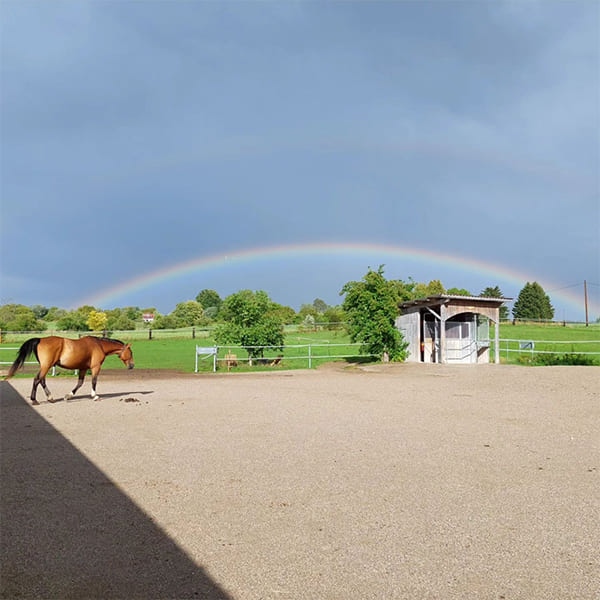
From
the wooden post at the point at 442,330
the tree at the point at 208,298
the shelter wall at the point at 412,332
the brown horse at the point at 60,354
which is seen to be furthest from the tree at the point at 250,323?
the tree at the point at 208,298

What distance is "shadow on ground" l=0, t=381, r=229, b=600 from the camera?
9.29 ft

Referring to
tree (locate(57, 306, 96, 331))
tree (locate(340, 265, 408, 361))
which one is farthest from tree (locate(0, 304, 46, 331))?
tree (locate(340, 265, 408, 361))

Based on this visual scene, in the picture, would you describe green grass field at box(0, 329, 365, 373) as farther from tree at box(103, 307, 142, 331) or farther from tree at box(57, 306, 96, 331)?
tree at box(103, 307, 142, 331)

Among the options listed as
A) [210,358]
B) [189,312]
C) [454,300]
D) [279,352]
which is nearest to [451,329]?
[454,300]

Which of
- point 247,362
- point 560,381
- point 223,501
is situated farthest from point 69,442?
point 247,362

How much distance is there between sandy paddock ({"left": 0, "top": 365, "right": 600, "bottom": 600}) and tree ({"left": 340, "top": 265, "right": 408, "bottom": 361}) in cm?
1433

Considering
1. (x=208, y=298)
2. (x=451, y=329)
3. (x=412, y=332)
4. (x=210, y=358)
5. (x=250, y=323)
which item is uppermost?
(x=208, y=298)

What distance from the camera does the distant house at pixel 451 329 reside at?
2256 cm

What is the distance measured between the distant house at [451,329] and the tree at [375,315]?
0.88 m

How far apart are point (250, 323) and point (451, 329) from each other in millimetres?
9710

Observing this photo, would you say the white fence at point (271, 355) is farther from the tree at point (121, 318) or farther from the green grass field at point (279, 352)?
the tree at point (121, 318)

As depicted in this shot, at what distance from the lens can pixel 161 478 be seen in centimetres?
506

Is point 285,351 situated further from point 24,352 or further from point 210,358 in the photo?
point 24,352

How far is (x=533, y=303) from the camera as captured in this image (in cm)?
8881
